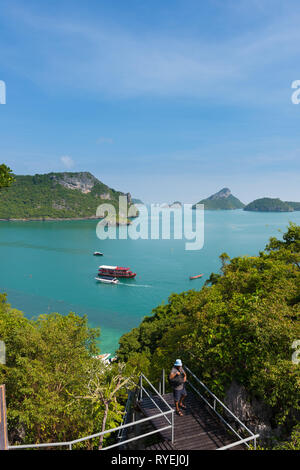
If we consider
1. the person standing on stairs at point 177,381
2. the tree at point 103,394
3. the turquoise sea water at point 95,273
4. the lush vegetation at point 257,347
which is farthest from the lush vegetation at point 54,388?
the turquoise sea water at point 95,273

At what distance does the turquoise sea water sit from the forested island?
22942 millimetres

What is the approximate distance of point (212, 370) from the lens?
986 centimetres

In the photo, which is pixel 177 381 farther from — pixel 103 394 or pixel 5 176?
pixel 5 176

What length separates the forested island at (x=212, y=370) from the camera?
8.59 m

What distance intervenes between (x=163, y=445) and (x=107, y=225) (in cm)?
17121

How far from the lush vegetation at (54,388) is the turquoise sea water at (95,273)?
2236cm

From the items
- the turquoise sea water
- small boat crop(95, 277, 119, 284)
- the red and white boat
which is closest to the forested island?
the turquoise sea water

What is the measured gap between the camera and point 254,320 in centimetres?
947

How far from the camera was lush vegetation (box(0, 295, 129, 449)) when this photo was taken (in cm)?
1029

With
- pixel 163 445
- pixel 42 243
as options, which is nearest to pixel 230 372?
pixel 163 445

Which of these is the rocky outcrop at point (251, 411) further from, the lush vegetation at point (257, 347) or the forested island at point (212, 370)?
the lush vegetation at point (257, 347)

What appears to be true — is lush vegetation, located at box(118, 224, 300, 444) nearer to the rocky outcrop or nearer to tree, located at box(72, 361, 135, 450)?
the rocky outcrop

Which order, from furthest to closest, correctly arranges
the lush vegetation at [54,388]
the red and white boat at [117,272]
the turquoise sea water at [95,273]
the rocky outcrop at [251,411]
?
the red and white boat at [117,272], the turquoise sea water at [95,273], the lush vegetation at [54,388], the rocky outcrop at [251,411]
